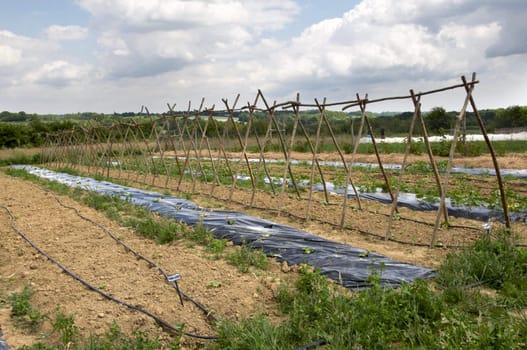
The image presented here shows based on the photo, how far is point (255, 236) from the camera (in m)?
6.08

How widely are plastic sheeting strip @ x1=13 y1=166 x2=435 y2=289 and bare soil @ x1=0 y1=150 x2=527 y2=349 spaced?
37 centimetres

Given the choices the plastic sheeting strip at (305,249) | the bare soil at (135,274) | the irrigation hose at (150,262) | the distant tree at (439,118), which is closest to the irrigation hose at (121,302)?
the bare soil at (135,274)

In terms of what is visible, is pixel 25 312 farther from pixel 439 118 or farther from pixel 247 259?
pixel 439 118

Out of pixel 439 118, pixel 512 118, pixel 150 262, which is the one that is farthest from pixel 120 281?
pixel 512 118

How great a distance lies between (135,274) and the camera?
5.02 m

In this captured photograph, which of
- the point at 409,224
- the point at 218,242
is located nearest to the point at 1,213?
the point at 218,242

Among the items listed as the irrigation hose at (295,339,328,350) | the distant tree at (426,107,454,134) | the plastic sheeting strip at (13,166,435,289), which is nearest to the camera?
the irrigation hose at (295,339,328,350)

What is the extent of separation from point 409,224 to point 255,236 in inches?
102

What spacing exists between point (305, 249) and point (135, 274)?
1.96 m

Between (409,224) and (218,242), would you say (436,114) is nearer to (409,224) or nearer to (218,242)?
(409,224)

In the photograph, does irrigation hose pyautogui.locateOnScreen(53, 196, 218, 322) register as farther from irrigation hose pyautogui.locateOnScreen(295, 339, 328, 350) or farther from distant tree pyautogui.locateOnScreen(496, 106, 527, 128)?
distant tree pyautogui.locateOnScreen(496, 106, 527, 128)

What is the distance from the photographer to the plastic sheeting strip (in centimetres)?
464

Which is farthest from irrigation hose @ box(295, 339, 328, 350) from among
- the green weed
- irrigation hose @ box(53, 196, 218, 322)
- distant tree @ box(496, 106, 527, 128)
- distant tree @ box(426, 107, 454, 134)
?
distant tree @ box(496, 106, 527, 128)

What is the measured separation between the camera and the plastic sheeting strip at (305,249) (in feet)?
15.2
